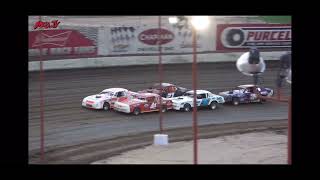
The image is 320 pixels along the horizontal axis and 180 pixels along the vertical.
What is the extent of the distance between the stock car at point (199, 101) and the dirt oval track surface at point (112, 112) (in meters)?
0.32

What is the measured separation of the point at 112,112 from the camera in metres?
25.0

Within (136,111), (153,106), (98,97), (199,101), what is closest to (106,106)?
(98,97)

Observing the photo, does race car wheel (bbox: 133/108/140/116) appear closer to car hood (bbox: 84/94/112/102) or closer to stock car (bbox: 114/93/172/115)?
stock car (bbox: 114/93/172/115)

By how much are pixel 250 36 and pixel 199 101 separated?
9.23m

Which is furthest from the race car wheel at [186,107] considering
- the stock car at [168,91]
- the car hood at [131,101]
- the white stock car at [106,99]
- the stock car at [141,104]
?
the white stock car at [106,99]

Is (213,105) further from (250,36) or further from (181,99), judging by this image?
(250,36)

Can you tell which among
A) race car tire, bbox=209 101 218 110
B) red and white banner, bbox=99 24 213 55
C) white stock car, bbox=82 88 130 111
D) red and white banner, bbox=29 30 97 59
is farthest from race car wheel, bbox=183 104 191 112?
red and white banner, bbox=29 30 97 59

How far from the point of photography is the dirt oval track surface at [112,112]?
22.3 m

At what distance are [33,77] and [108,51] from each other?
4.77 meters

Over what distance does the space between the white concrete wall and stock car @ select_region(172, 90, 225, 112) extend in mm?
5972

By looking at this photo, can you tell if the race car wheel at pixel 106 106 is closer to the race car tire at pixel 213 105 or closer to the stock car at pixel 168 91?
the stock car at pixel 168 91

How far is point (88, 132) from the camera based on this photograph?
2212 cm

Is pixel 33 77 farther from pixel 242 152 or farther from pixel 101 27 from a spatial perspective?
pixel 242 152

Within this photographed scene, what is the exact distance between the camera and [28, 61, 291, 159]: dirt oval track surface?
22312 mm
